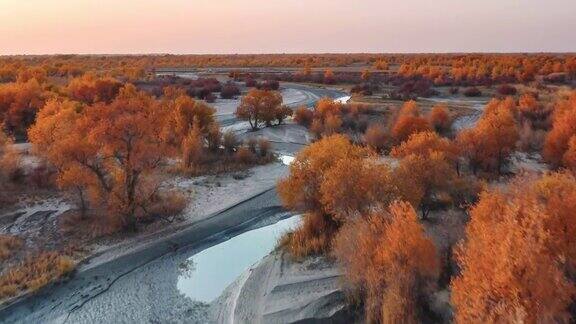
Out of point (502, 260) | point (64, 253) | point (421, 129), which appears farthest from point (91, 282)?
point (421, 129)

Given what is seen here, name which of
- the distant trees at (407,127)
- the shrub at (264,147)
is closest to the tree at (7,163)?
the shrub at (264,147)

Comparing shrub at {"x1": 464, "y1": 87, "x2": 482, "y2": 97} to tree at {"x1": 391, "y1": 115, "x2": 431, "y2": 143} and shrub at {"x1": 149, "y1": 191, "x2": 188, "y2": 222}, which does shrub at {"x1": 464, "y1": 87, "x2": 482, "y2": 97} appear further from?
shrub at {"x1": 149, "y1": 191, "x2": 188, "y2": 222}

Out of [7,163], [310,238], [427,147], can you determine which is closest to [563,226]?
[310,238]

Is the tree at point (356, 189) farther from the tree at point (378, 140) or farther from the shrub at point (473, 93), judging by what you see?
the shrub at point (473, 93)

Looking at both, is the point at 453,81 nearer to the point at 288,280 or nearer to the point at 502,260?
the point at 288,280

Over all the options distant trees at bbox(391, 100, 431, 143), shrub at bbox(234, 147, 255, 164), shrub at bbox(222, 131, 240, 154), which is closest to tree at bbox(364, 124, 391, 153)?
distant trees at bbox(391, 100, 431, 143)
